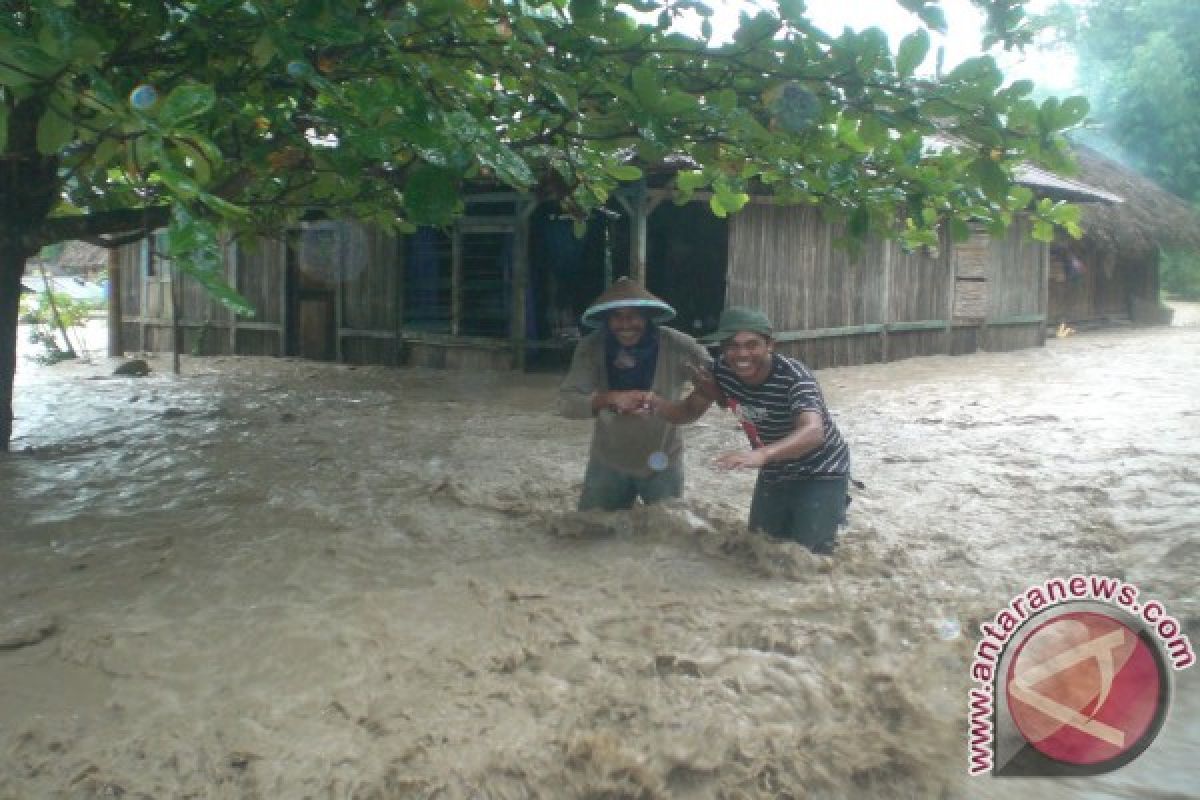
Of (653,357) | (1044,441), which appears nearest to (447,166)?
(653,357)

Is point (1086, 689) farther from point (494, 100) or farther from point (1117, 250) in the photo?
point (1117, 250)

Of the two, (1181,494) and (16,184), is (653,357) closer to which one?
(1181,494)

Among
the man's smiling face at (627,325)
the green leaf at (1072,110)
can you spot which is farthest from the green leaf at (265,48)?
the green leaf at (1072,110)

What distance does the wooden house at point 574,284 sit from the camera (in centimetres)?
1161

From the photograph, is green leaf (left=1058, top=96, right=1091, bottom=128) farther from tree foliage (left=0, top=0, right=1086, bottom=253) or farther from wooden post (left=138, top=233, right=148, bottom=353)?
wooden post (left=138, top=233, right=148, bottom=353)

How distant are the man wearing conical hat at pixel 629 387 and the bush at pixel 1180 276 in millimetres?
27526

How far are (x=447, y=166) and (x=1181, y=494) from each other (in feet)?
16.1

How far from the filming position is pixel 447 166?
9.17 feet

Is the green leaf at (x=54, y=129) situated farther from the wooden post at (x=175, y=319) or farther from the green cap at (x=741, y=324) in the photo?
the wooden post at (x=175, y=319)

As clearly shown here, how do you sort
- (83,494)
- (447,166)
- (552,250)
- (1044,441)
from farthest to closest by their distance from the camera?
1. (552,250)
2. (1044,441)
3. (83,494)
4. (447,166)

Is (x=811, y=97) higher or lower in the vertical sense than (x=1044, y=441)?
higher

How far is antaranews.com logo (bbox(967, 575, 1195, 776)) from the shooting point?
247 centimetres

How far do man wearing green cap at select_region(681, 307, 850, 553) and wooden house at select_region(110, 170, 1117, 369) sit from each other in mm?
5999

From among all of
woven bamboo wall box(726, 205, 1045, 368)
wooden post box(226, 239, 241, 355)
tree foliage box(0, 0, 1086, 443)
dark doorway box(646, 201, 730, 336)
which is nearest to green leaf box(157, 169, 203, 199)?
tree foliage box(0, 0, 1086, 443)
